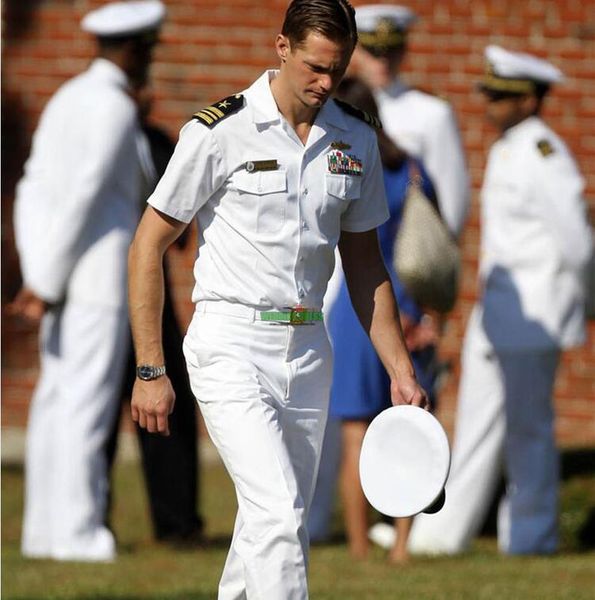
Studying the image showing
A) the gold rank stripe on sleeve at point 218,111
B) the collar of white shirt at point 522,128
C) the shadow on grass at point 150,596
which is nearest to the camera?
the gold rank stripe on sleeve at point 218,111

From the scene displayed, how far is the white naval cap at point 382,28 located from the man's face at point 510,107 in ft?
1.67

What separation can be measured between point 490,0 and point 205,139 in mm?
5937

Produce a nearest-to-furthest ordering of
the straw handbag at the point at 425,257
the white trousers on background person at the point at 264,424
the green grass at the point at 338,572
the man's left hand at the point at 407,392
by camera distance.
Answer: the white trousers on background person at the point at 264,424
the man's left hand at the point at 407,392
the green grass at the point at 338,572
the straw handbag at the point at 425,257

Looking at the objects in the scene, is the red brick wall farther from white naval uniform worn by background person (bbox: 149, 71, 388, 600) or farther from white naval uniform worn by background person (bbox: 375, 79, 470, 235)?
white naval uniform worn by background person (bbox: 149, 71, 388, 600)

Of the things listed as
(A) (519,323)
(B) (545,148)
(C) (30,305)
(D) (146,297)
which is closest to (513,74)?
(B) (545,148)

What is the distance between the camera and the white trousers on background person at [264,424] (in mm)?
4594

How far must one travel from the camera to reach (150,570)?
7.21 meters

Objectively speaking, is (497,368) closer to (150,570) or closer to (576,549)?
(576,549)

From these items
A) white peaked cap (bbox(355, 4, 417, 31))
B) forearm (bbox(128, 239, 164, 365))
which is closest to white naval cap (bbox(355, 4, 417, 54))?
white peaked cap (bbox(355, 4, 417, 31))

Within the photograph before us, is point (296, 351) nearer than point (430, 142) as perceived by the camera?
Yes

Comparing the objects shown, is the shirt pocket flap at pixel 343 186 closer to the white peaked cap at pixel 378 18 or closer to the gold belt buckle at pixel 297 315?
the gold belt buckle at pixel 297 315

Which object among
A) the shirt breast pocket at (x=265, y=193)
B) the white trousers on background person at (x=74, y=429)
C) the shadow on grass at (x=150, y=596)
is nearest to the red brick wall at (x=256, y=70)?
the white trousers on background person at (x=74, y=429)

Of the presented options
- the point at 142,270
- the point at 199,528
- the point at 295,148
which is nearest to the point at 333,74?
the point at 295,148

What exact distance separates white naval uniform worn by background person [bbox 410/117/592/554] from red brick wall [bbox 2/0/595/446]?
7.50ft
